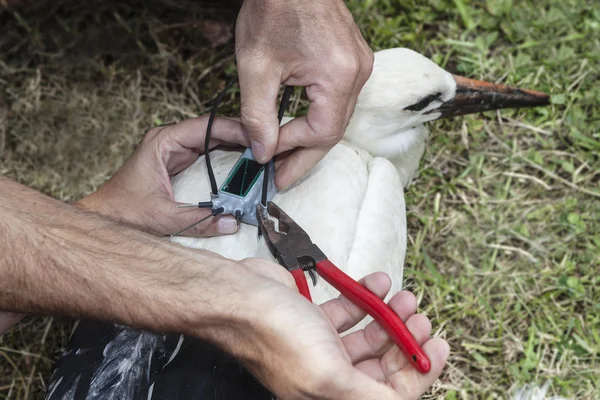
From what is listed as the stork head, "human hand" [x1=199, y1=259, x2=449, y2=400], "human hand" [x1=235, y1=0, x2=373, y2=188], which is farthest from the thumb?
the stork head

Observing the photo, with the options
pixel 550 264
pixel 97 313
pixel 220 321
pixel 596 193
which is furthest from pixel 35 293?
pixel 596 193

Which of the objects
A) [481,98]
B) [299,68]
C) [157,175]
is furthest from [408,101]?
[157,175]

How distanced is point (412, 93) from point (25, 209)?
132 centimetres

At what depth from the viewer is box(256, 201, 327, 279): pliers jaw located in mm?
1757

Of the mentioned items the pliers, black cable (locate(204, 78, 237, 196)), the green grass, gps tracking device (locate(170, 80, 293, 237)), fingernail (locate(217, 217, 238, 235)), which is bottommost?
the green grass

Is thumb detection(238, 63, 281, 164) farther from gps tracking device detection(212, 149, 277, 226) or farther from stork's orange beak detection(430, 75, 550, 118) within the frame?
stork's orange beak detection(430, 75, 550, 118)

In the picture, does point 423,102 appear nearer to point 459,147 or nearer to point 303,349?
point 459,147

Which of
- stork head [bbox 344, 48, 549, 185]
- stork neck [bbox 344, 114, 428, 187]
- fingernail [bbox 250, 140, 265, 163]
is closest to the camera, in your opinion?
fingernail [bbox 250, 140, 265, 163]

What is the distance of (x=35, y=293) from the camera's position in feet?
5.42

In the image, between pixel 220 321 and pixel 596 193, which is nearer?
pixel 220 321

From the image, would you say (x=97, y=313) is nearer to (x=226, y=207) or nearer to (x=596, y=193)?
(x=226, y=207)

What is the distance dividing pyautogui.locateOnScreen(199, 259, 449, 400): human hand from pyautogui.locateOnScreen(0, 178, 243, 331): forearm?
0.10 metres

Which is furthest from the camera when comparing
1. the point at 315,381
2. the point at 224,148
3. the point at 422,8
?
the point at 422,8

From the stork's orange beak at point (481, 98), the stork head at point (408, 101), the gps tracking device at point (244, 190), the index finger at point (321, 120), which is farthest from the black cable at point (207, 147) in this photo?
the stork's orange beak at point (481, 98)
